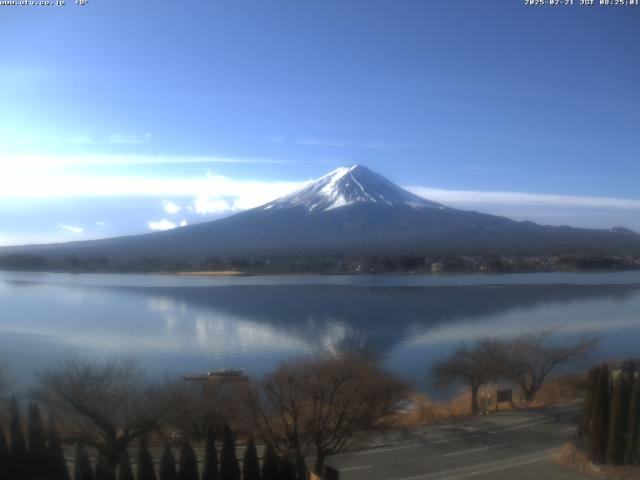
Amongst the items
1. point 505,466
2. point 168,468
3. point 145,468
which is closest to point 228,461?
point 168,468

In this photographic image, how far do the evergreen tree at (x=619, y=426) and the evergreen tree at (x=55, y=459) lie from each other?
4.06 metres

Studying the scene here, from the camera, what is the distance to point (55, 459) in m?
4.51

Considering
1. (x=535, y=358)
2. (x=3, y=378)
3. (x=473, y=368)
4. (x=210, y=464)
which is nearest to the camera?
(x=210, y=464)

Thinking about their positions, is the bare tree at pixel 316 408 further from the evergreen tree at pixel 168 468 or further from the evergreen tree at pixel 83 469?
the evergreen tree at pixel 83 469

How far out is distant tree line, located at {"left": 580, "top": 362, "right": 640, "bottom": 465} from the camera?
5.30 metres

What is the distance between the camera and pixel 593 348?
9.53 meters

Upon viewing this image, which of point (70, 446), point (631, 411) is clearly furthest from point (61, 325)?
point (631, 411)

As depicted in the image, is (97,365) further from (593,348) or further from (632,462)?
→ (593,348)

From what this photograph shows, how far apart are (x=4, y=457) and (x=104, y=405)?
95 cm

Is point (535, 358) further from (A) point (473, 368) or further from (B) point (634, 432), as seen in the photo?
(B) point (634, 432)

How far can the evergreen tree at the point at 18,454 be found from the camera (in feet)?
14.8

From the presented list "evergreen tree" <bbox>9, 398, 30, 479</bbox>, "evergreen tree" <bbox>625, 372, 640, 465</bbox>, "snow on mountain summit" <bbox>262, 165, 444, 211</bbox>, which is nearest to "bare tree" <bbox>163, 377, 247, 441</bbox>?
"evergreen tree" <bbox>9, 398, 30, 479</bbox>

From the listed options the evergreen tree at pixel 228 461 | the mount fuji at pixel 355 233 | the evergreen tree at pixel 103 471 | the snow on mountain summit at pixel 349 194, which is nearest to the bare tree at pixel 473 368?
the evergreen tree at pixel 228 461

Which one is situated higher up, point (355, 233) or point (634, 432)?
point (355, 233)
